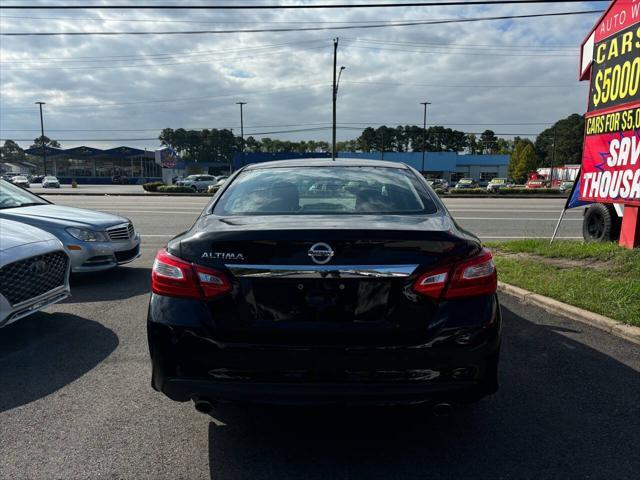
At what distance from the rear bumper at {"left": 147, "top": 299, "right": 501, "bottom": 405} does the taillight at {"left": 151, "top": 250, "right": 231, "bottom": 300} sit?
19 cm

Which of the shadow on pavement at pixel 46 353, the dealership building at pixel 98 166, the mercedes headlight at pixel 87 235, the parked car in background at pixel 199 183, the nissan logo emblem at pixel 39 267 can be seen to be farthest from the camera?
the dealership building at pixel 98 166

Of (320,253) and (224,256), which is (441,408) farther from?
(224,256)

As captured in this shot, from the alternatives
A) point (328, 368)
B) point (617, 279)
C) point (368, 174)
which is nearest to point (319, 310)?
point (328, 368)

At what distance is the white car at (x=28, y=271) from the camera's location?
407 cm

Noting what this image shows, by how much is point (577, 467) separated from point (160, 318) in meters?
2.34

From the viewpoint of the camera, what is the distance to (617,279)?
6.18m

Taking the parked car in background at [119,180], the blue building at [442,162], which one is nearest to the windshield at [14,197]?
the blue building at [442,162]

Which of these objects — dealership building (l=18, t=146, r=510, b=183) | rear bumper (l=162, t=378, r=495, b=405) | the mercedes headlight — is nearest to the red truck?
rear bumper (l=162, t=378, r=495, b=405)

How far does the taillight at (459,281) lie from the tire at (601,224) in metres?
7.67

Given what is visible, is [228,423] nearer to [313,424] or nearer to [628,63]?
[313,424]

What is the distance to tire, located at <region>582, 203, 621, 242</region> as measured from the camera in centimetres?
884

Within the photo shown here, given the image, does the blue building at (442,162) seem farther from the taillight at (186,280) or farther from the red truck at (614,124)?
the taillight at (186,280)

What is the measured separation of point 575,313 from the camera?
17.1 feet

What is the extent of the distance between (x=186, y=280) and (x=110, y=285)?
4848mm
